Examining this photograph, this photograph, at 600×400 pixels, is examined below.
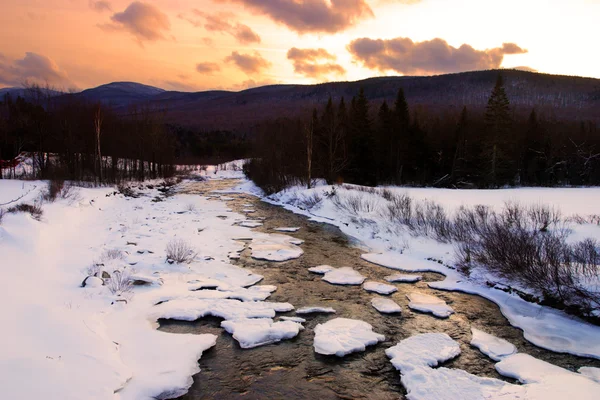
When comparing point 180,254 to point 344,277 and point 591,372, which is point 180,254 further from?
point 591,372

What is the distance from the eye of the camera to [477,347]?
24.0ft

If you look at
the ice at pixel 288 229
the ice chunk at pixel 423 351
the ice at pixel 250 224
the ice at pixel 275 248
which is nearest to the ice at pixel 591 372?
the ice chunk at pixel 423 351

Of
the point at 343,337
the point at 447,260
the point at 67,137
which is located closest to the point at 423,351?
the point at 343,337

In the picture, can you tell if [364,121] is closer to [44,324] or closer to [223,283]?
[223,283]

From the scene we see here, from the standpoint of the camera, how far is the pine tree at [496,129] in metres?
40.4

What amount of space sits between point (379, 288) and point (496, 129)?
37226 millimetres

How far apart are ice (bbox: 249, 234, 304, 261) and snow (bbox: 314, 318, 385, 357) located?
19.0 feet

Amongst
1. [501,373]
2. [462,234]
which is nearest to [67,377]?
[501,373]

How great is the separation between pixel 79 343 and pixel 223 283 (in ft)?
15.8

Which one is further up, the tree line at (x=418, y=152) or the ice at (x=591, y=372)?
the tree line at (x=418, y=152)

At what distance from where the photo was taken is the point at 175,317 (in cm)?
816

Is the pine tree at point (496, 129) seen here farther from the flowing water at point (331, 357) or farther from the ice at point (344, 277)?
the ice at point (344, 277)

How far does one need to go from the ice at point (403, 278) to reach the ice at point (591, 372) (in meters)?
5.38

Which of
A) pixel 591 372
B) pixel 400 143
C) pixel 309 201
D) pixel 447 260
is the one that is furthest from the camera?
pixel 400 143
